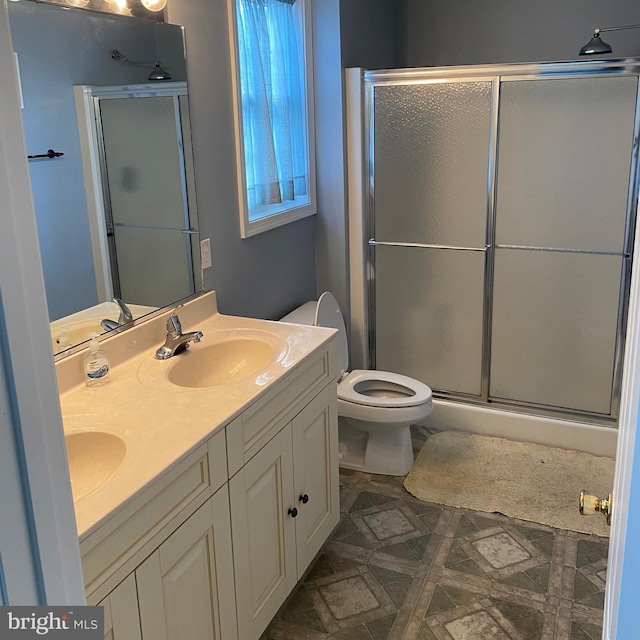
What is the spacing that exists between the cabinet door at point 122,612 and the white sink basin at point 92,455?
30 cm

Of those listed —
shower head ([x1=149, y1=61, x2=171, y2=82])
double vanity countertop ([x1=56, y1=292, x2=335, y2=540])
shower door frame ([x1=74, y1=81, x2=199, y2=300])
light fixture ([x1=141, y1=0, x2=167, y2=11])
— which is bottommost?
double vanity countertop ([x1=56, y1=292, x2=335, y2=540])

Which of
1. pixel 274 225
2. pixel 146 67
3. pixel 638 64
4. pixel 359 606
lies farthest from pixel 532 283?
pixel 146 67

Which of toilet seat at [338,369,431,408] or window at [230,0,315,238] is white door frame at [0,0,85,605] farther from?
toilet seat at [338,369,431,408]

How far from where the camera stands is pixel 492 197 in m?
3.26

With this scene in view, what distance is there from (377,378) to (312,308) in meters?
0.46

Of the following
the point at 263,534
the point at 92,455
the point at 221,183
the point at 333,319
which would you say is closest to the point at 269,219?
the point at 221,183

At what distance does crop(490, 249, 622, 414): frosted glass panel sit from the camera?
321cm

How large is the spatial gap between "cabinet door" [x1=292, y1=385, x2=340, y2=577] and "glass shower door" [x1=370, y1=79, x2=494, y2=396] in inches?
48.6

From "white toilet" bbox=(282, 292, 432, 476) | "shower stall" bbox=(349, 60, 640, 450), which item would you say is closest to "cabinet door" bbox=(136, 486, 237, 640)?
"white toilet" bbox=(282, 292, 432, 476)

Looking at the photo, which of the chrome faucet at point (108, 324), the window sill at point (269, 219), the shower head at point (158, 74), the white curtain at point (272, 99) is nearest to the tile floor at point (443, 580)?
the chrome faucet at point (108, 324)

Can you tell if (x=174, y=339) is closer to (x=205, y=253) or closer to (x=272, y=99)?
(x=205, y=253)

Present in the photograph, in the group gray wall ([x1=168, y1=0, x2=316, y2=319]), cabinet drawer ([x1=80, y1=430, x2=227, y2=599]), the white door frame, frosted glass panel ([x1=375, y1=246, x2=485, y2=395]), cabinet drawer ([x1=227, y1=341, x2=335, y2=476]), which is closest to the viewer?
the white door frame

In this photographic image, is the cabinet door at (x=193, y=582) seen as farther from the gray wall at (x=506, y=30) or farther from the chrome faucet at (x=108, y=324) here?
the gray wall at (x=506, y=30)

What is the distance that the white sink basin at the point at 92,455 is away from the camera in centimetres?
167
